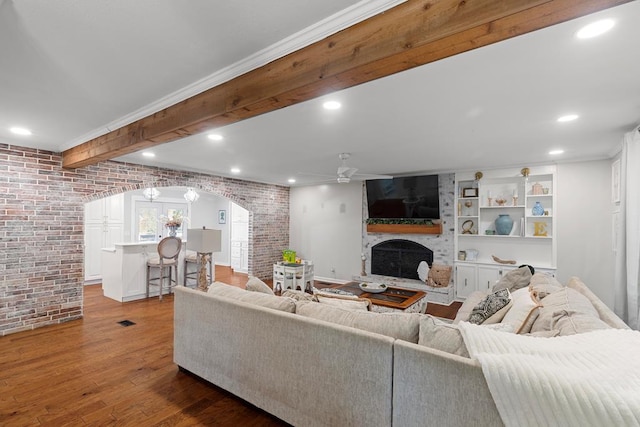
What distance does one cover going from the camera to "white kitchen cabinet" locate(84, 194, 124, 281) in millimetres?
6742

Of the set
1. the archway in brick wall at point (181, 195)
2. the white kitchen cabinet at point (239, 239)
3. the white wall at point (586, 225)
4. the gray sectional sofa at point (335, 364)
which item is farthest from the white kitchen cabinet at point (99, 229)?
the white wall at point (586, 225)

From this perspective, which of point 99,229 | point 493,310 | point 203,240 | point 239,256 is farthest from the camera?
point 239,256

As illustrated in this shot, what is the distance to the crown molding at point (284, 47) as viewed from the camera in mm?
1405

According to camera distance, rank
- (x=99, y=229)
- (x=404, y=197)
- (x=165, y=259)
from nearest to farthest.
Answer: (x=165, y=259)
(x=404, y=197)
(x=99, y=229)

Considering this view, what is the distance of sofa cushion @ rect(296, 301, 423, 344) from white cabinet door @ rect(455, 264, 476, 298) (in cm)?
427

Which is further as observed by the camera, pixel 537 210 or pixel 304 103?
pixel 537 210

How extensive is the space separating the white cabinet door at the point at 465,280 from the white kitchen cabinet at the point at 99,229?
7.39 metres

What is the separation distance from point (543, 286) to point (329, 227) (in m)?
5.12

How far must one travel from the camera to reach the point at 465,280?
223 inches

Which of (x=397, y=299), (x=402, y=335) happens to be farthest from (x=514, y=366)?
(x=397, y=299)

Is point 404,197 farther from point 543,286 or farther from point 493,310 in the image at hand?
point 493,310

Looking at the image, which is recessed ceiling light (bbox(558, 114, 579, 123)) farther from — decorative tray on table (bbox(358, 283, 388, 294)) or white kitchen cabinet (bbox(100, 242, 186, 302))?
white kitchen cabinet (bbox(100, 242, 186, 302))

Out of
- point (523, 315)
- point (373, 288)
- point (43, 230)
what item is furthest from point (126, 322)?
point (523, 315)

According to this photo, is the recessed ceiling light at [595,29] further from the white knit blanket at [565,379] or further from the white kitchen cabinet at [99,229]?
the white kitchen cabinet at [99,229]
